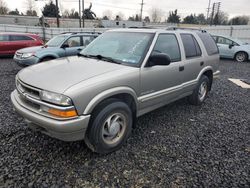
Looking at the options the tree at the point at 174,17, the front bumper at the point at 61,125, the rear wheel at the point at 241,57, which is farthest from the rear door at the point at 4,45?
the tree at the point at 174,17

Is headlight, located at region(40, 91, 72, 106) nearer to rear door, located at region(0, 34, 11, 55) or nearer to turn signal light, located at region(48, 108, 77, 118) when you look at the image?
turn signal light, located at region(48, 108, 77, 118)

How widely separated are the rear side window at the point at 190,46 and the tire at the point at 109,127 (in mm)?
2087

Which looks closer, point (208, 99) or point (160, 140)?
point (160, 140)

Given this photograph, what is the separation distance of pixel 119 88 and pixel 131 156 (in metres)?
1.03

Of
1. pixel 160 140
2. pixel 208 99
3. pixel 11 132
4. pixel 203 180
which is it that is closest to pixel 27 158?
pixel 11 132

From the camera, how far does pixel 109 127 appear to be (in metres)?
2.97

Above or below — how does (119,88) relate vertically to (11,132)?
above

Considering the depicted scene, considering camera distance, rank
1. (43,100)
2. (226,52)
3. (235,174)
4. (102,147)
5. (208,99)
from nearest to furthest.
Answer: (43,100), (235,174), (102,147), (208,99), (226,52)

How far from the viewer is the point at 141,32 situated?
375cm

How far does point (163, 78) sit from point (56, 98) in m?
1.95

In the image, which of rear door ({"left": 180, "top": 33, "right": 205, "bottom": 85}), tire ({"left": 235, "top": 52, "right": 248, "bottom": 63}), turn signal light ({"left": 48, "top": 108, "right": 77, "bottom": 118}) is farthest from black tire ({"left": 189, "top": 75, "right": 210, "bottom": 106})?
tire ({"left": 235, "top": 52, "right": 248, "bottom": 63})

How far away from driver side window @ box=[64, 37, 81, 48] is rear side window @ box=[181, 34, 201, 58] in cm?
553

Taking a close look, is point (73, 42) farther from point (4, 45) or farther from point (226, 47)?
point (226, 47)

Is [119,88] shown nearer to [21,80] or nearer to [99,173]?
[99,173]
